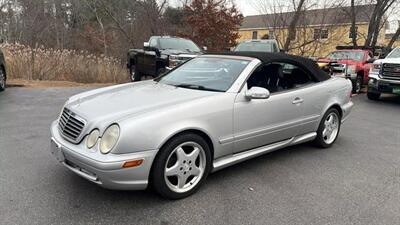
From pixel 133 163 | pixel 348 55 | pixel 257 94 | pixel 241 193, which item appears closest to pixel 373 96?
pixel 348 55

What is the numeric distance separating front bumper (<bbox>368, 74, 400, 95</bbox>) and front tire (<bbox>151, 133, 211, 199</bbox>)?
8091 mm

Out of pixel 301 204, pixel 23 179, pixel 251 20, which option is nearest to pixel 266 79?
pixel 301 204

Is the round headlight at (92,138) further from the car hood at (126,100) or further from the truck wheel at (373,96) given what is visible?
the truck wheel at (373,96)

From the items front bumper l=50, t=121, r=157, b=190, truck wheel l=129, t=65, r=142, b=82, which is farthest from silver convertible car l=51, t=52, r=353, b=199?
truck wheel l=129, t=65, r=142, b=82

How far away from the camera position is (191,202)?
134 inches

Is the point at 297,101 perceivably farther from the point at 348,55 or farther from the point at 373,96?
the point at 348,55

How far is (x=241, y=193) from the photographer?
3.63 m

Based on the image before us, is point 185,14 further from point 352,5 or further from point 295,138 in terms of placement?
point 295,138

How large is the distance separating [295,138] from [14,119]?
5168mm

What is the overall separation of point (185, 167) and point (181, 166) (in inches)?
2.1

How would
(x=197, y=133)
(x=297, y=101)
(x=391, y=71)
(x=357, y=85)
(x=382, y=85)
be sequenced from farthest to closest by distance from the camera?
(x=357, y=85) → (x=382, y=85) → (x=391, y=71) → (x=297, y=101) → (x=197, y=133)

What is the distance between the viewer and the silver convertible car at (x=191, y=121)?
10.1 ft

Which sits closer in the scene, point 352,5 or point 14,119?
point 14,119

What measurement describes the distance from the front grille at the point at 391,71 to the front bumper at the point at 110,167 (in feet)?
29.1
